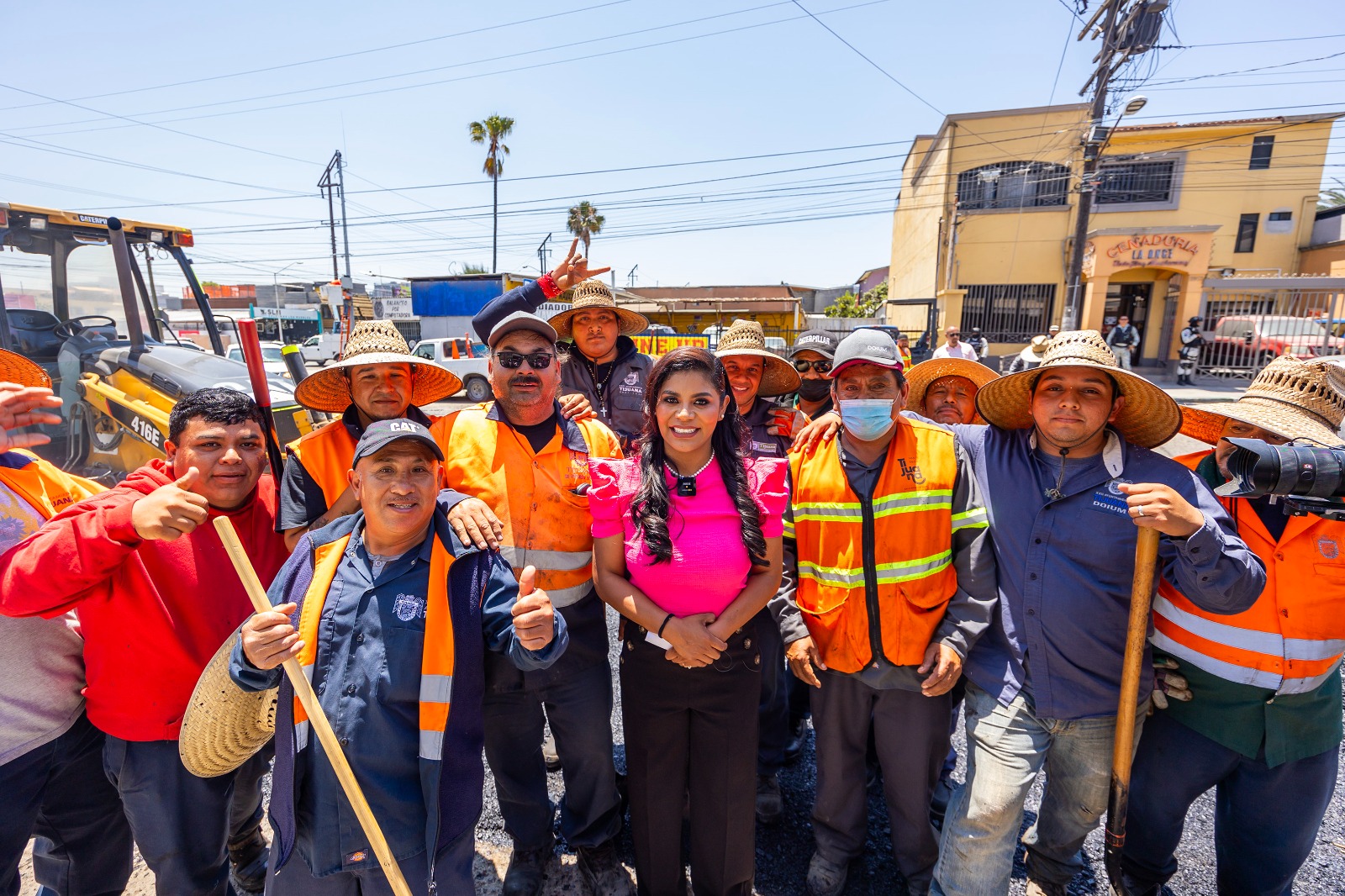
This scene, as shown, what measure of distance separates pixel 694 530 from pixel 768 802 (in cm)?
163

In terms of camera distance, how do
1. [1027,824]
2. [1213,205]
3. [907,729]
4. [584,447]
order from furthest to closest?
[1213,205] → [1027,824] → [584,447] → [907,729]

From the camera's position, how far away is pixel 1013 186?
19.8 meters

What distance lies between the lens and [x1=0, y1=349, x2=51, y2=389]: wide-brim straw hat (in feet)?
7.79

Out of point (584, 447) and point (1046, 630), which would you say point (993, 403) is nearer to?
point (1046, 630)

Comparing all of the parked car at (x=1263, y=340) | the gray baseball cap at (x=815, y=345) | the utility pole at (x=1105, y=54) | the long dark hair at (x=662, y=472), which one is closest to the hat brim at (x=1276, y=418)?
the long dark hair at (x=662, y=472)

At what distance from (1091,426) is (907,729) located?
132cm

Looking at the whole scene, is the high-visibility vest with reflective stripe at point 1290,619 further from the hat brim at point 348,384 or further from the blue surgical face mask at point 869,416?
the hat brim at point 348,384

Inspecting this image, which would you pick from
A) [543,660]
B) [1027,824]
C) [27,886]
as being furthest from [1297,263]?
[27,886]

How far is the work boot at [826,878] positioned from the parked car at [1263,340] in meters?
12.9

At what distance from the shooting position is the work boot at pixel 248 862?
2.58 meters

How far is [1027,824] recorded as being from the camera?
287cm

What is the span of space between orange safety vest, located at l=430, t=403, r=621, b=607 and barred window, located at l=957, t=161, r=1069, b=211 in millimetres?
21741

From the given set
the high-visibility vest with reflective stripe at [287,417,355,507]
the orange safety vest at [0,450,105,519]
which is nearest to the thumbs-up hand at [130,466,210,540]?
the high-visibility vest with reflective stripe at [287,417,355,507]

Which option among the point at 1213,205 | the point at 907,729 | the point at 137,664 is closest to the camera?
the point at 137,664
